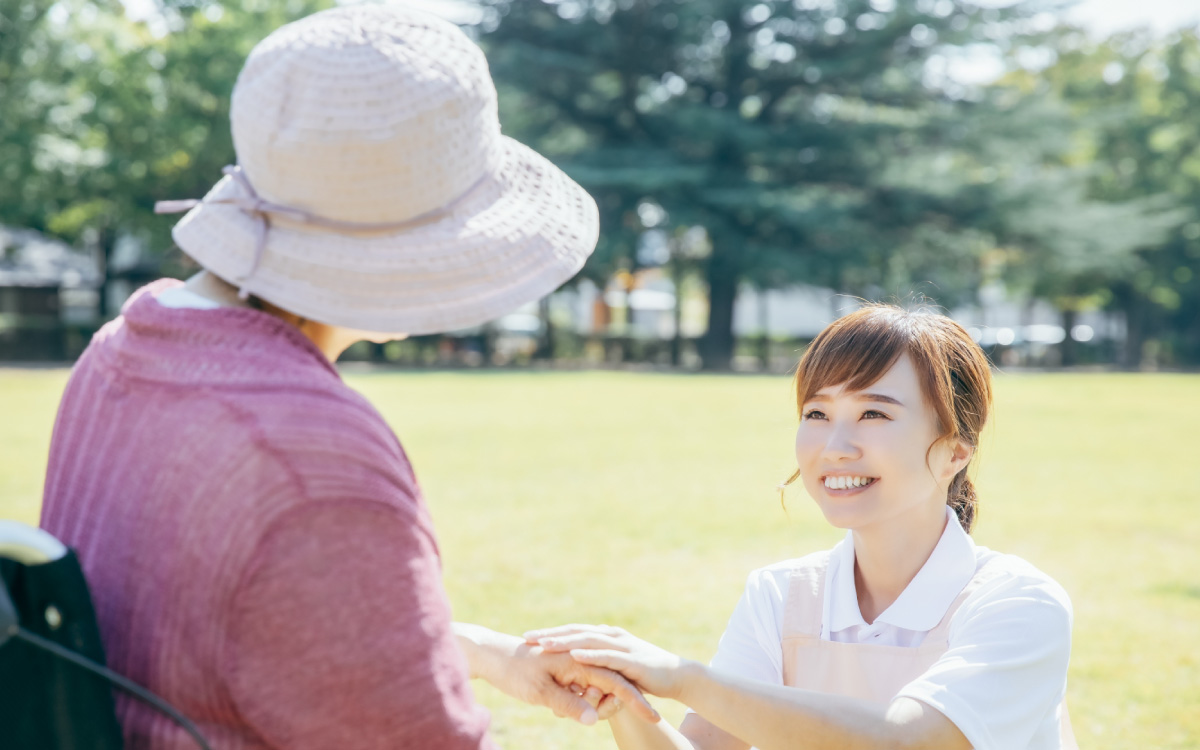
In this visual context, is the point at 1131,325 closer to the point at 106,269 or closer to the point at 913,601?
the point at 106,269

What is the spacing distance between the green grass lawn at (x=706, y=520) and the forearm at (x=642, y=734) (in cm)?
123

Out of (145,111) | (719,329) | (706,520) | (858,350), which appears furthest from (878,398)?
(145,111)

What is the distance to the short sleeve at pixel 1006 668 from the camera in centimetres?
189

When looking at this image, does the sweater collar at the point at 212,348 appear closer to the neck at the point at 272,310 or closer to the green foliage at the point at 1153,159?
the neck at the point at 272,310

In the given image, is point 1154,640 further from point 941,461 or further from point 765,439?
point 765,439

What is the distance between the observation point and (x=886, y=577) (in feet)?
7.64

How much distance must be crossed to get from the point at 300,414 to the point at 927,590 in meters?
1.42

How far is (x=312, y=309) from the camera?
4.48 ft

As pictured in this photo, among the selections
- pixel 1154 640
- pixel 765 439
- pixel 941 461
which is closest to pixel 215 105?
pixel 765 439

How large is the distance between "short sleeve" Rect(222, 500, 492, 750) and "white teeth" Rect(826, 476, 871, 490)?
123 centimetres

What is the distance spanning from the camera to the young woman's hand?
1.93m

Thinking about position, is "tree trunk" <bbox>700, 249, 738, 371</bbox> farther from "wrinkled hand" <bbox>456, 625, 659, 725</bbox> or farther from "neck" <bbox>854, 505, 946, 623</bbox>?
"wrinkled hand" <bbox>456, 625, 659, 725</bbox>

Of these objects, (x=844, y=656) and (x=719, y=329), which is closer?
(x=844, y=656)

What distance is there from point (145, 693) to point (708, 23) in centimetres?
3375
